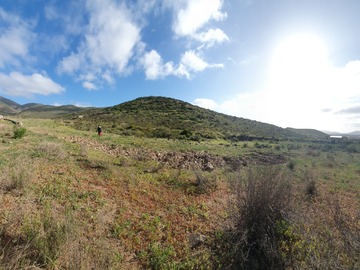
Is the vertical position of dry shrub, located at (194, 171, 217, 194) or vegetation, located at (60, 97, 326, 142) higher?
vegetation, located at (60, 97, 326, 142)

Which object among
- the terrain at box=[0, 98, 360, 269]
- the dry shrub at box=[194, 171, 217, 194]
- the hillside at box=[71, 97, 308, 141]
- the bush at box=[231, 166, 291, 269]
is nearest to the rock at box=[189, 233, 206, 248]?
the terrain at box=[0, 98, 360, 269]

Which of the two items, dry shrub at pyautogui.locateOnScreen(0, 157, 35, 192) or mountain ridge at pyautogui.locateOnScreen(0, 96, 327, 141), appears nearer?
dry shrub at pyautogui.locateOnScreen(0, 157, 35, 192)

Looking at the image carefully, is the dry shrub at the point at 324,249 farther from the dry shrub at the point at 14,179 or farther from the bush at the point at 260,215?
the dry shrub at the point at 14,179

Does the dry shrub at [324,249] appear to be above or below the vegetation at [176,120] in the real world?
below

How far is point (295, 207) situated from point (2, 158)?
942cm

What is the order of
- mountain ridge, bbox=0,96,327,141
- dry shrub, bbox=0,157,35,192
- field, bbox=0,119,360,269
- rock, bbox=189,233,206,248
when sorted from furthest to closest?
1. mountain ridge, bbox=0,96,327,141
2. dry shrub, bbox=0,157,35,192
3. rock, bbox=189,233,206,248
4. field, bbox=0,119,360,269

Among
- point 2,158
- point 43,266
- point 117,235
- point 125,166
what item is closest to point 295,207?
point 117,235

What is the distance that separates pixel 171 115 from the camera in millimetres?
53219

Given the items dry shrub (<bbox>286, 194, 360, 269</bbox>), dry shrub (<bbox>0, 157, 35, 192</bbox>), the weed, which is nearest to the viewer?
dry shrub (<bbox>286, 194, 360, 269</bbox>)

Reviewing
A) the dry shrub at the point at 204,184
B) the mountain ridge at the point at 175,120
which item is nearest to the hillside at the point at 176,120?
the mountain ridge at the point at 175,120

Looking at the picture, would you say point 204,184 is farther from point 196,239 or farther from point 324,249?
point 324,249

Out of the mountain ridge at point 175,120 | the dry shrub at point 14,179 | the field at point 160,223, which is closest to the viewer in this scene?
the field at point 160,223

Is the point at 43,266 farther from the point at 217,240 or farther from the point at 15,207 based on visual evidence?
the point at 217,240

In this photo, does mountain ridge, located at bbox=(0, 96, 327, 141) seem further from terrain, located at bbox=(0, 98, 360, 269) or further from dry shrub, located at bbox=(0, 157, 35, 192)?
dry shrub, located at bbox=(0, 157, 35, 192)
